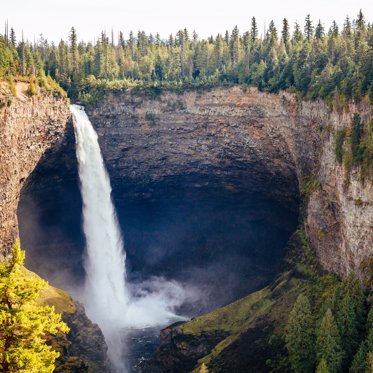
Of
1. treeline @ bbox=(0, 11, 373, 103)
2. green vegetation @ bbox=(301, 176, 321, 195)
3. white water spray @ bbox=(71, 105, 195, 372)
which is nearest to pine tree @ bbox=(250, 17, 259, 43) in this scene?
treeline @ bbox=(0, 11, 373, 103)

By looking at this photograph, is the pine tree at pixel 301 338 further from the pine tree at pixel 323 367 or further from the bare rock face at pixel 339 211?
the bare rock face at pixel 339 211

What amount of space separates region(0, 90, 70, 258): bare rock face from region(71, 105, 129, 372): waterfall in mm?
4576

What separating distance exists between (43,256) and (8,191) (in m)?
17.0

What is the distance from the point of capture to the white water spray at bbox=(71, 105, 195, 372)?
7831 centimetres

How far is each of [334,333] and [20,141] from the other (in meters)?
41.7

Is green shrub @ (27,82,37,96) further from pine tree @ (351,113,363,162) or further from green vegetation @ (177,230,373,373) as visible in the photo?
pine tree @ (351,113,363,162)

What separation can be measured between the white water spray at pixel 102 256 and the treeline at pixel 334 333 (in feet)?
95.1

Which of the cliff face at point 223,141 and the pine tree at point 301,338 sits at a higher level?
the cliff face at point 223,141

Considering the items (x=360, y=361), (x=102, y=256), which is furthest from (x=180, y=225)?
(x=360, y=361)

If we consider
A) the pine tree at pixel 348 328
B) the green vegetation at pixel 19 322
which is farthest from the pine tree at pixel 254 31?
the green vegetation at pixel 19 322

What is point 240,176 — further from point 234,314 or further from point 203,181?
point 234,314

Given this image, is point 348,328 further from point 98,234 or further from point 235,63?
point 235,63

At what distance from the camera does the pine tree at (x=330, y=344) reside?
154 feet

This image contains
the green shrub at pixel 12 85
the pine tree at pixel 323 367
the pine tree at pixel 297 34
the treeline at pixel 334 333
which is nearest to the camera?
the pine tree at pixel 323 367
